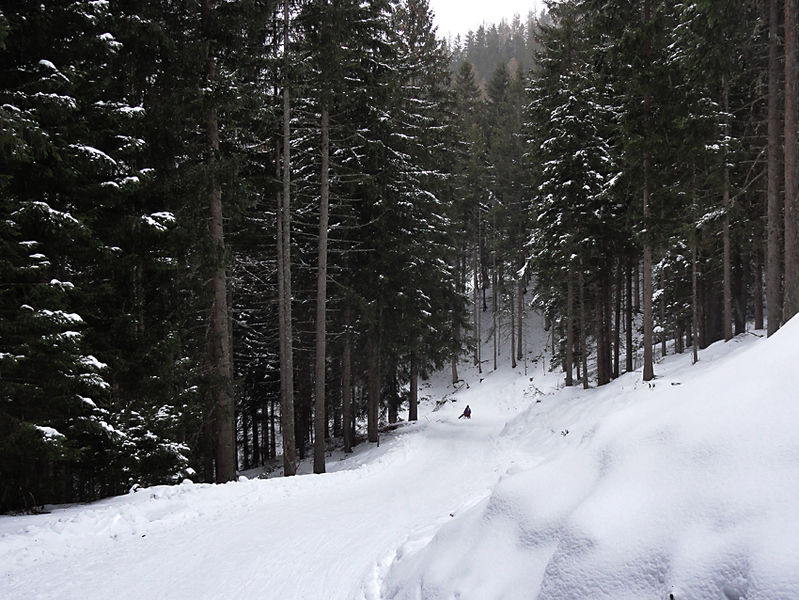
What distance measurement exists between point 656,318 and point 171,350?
32.0m

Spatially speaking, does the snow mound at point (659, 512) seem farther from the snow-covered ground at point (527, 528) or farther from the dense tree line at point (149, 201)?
the dense tree line at point (149, 201)

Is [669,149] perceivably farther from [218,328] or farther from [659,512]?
[659,512]

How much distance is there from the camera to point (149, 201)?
10992 millimetres

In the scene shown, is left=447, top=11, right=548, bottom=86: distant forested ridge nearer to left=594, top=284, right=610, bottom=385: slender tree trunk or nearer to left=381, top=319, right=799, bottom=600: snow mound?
left=594, top=284, right=610, bottom=385: slender tree trunk

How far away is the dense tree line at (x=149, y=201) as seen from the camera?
8.00 m

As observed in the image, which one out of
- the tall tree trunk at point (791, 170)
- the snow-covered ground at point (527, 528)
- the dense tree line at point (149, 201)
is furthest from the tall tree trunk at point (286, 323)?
the tall tree trunk at point (791, 170)

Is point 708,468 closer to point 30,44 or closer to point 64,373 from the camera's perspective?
point 64,373

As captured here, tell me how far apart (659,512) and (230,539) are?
6159mm

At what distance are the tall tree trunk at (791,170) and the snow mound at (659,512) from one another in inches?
357

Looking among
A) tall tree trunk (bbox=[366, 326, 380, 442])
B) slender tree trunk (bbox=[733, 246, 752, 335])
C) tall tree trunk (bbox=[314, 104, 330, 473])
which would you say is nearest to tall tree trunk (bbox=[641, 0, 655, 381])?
tall tree trunk (bbox=[366, 326, 380, 442])

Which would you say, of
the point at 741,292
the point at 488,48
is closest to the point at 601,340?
the point at 741,292

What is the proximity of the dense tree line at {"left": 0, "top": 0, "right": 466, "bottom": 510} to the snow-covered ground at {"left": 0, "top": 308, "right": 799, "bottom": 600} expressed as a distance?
5.99 ft

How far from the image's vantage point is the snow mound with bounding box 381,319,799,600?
2.60 meters

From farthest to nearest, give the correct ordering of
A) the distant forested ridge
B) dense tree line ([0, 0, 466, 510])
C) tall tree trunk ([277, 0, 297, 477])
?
1. the distant forested ridge
2. tall tree trunk ([277, 0, 297, 477])
3. dense tree line ([0, 0, 466, 510])
